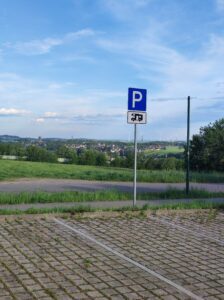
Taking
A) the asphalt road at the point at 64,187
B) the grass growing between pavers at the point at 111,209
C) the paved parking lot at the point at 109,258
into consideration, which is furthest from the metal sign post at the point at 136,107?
the asphalt road at the point at 64,187

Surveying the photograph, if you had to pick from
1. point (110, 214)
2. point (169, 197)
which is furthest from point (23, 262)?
point (169, 197)

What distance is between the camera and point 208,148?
5525 cm

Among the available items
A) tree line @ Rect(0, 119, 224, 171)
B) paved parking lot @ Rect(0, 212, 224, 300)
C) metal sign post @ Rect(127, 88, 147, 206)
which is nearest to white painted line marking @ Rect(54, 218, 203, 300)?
paved parking lot @ Rect(0, 212, 224, 300)

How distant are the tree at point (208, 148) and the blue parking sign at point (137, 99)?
42487mm

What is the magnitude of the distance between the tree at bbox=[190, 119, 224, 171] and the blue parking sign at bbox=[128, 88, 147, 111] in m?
42.5

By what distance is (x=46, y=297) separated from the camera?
5152 mm

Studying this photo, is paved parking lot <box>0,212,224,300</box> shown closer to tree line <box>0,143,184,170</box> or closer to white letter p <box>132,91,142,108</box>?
white letter p <box>132,91,142,108</box>

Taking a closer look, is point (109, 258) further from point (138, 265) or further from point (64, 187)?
point (64, 187)

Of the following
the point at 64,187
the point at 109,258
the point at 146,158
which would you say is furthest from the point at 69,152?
the point at 109,258

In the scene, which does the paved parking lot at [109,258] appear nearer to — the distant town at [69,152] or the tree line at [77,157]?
→ the distant town at [69,152]

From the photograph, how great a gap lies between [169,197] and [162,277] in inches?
344

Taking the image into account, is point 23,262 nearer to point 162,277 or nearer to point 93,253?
point 93,253

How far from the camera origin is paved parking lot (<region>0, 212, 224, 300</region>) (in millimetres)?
5488

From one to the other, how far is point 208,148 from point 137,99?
4514cm
